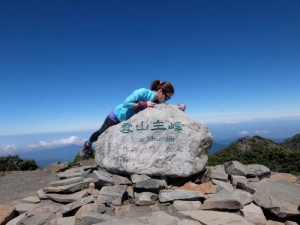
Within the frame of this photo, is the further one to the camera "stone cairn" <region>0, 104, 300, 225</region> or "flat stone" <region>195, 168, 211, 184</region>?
"flat stone" <region>195, 168, 211, 184</region>

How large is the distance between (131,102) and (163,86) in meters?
1.27

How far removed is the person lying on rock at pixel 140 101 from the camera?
9.04m

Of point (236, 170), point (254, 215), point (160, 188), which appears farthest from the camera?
point (236, 170)

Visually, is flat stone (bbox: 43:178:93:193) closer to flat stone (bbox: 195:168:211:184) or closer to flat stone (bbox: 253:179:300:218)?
flat stone (bbox: 195:168:211:184)

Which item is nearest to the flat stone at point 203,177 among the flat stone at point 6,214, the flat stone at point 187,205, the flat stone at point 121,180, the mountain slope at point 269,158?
the flat stone at point 187,205

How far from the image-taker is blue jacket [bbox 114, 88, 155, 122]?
29.6 ft

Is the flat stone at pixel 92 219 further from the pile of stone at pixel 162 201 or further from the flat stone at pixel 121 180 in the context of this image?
the flat stone at pixel 121 180

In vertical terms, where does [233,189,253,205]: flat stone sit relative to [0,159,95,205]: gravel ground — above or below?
below

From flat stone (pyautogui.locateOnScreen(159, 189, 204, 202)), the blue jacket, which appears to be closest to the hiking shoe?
the blue jacket

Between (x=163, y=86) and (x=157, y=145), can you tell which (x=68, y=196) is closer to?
(x=157, y=145)

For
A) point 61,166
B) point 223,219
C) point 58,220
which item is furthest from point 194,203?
point 61,166

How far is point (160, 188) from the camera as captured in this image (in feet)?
26.6

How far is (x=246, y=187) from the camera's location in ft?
26.7

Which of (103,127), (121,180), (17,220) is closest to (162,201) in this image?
(121,180)
